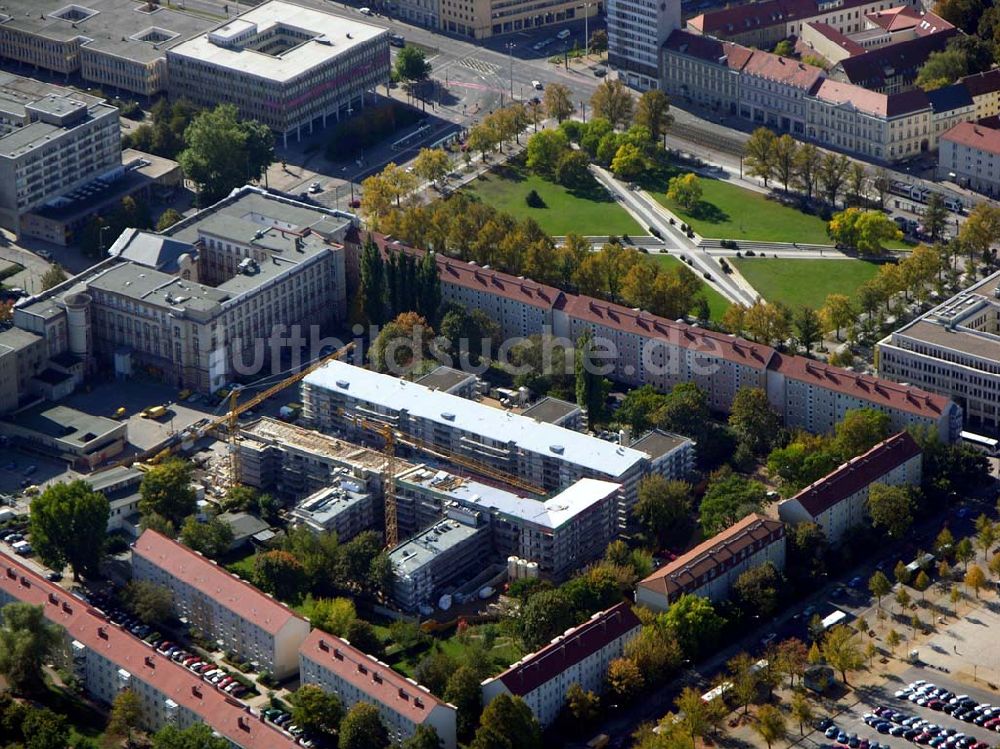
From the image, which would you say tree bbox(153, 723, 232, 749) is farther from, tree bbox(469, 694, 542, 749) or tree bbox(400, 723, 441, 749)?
tree bbox(469, 694, 542, 749)

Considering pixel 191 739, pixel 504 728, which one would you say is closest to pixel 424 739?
pixel 504 728

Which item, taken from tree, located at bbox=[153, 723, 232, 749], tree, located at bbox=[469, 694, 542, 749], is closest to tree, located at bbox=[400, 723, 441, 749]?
tree, located at bbox=[469, 694, 542, 749]

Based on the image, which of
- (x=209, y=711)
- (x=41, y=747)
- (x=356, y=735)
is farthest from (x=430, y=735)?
(x=41, y=747)

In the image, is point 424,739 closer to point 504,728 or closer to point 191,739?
point 504,728

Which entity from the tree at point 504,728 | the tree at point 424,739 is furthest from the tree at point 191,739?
the tree at point 504,728

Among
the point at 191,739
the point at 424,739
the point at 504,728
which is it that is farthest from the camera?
the point at 504,728

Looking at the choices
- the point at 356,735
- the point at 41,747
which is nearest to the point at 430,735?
the point at 356,735

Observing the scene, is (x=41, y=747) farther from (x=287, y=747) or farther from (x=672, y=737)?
(x=672, y=737)
